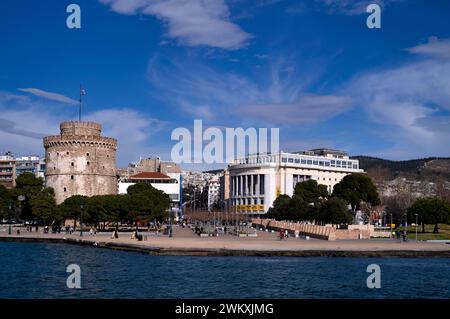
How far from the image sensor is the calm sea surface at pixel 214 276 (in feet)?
88.4

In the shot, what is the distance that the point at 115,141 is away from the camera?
97.4 m

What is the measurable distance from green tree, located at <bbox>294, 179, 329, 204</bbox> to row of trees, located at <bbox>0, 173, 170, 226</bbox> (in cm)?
2628

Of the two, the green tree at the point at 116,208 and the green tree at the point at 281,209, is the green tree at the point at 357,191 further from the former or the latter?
the green tree at the point at 116,208

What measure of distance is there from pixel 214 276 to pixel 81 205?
4422 cm

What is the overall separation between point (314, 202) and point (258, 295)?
7812 centimetres

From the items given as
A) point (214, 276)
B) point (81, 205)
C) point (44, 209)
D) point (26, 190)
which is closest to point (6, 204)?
point (26, 190)

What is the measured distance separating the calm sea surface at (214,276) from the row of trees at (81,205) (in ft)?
81.3

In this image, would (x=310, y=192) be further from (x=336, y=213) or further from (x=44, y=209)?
(x=44, y=209)

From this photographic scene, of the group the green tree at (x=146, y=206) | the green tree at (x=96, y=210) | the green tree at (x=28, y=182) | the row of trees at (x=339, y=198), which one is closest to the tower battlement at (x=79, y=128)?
the green tree at (x=28, y=182)

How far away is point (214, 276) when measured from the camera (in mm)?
32219

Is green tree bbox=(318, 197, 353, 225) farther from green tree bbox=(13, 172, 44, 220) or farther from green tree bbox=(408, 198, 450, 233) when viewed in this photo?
green tree bbox=(13, 172, 44, 220)

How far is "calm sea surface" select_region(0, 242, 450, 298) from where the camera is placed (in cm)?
2695
